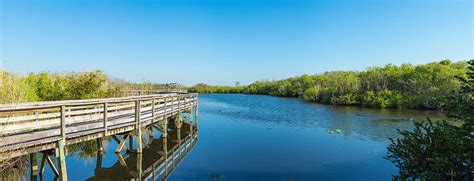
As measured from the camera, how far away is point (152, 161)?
1093 cm

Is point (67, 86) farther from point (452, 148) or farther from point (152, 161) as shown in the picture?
point (452, 148)

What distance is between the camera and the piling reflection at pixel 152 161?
9.18 meters

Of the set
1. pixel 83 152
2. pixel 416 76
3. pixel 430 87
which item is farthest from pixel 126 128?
pixel 416 76

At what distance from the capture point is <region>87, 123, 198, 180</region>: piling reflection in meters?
9.18

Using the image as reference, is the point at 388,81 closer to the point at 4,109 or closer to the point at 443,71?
the point at 443,71

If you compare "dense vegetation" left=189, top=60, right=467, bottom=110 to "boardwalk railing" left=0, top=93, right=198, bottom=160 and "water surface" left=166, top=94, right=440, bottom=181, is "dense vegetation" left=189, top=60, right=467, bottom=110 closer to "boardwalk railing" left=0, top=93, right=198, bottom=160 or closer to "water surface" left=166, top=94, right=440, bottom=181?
"water surface" left=166, top=94, right=440, bottom=181

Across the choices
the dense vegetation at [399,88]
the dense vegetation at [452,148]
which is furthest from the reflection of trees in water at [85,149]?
the dense vegetation at [399,88]

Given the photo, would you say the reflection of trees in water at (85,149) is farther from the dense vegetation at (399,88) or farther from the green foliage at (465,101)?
the dense vegetation at (399,88)

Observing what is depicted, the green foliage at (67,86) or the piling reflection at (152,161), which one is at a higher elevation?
the green foliage at (67,86)

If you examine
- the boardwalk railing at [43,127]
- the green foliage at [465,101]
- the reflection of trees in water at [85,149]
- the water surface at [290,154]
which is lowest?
the water surface at [290,154]

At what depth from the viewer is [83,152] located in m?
11.8

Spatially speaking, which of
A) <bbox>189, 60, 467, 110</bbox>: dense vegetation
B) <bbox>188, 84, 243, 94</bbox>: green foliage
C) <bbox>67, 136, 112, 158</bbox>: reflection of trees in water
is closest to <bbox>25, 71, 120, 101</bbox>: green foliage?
<bbox>67, 136, 112, 158</bbox>: reflection of trees in water

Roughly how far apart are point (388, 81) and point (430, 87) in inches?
A: 305

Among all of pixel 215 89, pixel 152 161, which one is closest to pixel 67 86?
pixel 152 161
